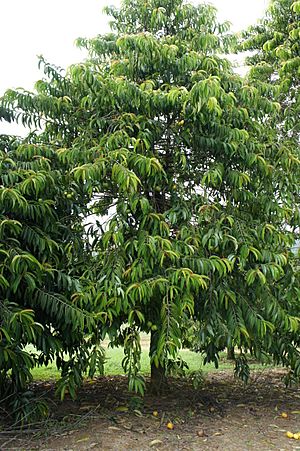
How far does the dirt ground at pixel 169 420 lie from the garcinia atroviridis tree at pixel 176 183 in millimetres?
507

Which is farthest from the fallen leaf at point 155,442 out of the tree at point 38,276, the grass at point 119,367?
the grass at point 119,367

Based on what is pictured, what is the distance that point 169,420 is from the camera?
4.80m

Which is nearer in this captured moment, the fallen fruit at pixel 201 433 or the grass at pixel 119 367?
the fallen fruit at pixel 201 433

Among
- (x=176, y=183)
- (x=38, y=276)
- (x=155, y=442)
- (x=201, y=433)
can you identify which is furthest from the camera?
(x=176, y=183)

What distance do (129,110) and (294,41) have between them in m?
3.51

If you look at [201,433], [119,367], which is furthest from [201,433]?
[119,367]

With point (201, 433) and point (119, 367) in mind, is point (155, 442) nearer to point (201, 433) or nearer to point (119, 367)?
point (201, 433)

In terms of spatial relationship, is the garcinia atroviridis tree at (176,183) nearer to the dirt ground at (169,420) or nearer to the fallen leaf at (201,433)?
the dirt ground at (169,420)

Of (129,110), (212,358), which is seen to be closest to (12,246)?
(129,110)

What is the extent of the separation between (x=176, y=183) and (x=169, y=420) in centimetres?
234

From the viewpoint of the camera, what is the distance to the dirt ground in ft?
13.9

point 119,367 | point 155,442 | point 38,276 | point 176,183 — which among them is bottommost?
point 155,442

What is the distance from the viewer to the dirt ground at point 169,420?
4227mm

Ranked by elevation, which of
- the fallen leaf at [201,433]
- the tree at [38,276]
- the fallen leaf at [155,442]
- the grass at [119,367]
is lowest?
the fallen leaf at [155,442]
